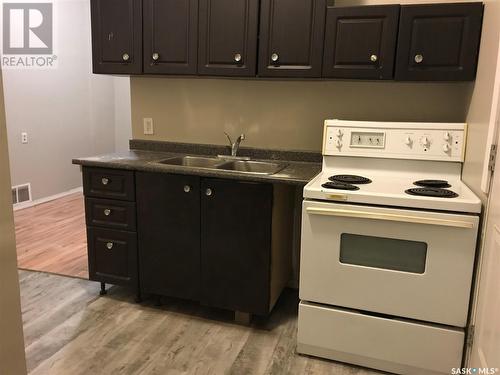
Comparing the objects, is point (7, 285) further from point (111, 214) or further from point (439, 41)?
point (439, 41)

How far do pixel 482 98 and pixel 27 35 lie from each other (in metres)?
4.28

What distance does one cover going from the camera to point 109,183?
2.44 metres

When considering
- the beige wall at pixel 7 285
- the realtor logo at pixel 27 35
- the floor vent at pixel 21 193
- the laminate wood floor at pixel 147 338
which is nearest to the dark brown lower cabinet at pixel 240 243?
the laminate wood floor at pixel 147 338

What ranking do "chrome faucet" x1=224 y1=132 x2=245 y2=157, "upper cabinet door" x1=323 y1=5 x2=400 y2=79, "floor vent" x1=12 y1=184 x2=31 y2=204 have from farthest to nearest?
1. "floor vent" x1=12 y1=184 x2=31 y2=204
2. "chrome faucet" x1=224 y1=132 x2=245 y2=157
3. "upper cabinet door" x1=323 y1=5 x2=400 y2=79

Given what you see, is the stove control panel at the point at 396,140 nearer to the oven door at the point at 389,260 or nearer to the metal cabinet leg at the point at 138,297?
the oven door at the point at 389,260

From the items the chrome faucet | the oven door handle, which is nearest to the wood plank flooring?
the chrome faucet

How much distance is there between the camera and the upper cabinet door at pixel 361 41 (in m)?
2.08

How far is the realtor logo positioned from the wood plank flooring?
1531 mm

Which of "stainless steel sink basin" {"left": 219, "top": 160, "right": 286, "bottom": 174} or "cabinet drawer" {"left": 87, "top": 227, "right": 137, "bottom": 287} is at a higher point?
"stainless steel sink basin" {"left": 219, "top": 160, "right": 286, "bottom": 174}

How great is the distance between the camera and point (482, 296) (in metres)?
1.62

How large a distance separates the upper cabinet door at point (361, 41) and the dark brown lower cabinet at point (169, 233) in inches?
38.8

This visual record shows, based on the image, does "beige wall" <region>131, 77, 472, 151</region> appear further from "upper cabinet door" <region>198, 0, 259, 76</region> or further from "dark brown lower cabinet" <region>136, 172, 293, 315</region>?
"dark brown lower cabinet" <region>136, 172, 293, 315</region>

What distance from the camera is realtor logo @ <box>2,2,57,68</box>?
162 inches

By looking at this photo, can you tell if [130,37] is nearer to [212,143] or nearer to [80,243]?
[212,143]
